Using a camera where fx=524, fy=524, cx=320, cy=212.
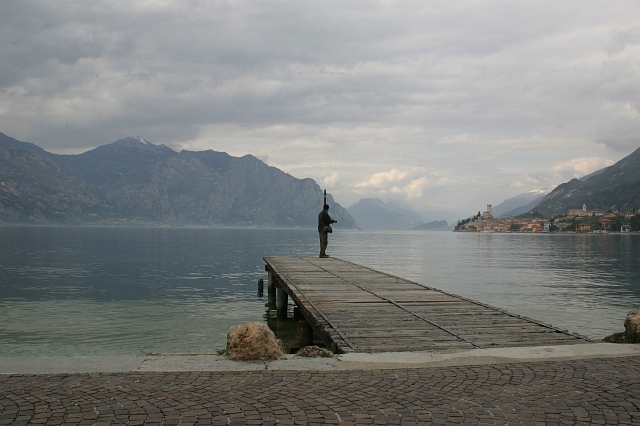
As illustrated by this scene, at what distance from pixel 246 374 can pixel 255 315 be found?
56.5 ft

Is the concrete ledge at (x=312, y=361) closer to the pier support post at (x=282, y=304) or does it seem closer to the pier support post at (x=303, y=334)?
the pier support post at (x=303, y=334)

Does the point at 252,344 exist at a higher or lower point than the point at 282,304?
higher

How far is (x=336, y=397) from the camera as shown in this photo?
6.74 metres

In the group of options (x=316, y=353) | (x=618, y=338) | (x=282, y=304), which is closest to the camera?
(x=316, y=353)

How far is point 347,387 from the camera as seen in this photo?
7.18m

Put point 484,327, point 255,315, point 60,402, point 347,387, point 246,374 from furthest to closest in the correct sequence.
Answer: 1. point 255,315
2. point 484,327
3. point 246,374
4. point 347,387
5. point 60,402

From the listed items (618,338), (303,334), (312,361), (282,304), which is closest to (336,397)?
(312,361)

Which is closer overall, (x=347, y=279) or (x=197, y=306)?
(x=347, y=279)

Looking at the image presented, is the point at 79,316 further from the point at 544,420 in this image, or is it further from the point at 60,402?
the point at 544,420

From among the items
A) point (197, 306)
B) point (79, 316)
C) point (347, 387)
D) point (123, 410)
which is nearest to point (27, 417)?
point (123, 410)

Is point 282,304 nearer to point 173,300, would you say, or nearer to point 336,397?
point 173,300

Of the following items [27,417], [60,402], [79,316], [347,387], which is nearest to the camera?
[27,417]

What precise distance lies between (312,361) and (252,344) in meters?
1.03

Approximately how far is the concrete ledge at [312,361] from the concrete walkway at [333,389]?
0.02 meters
